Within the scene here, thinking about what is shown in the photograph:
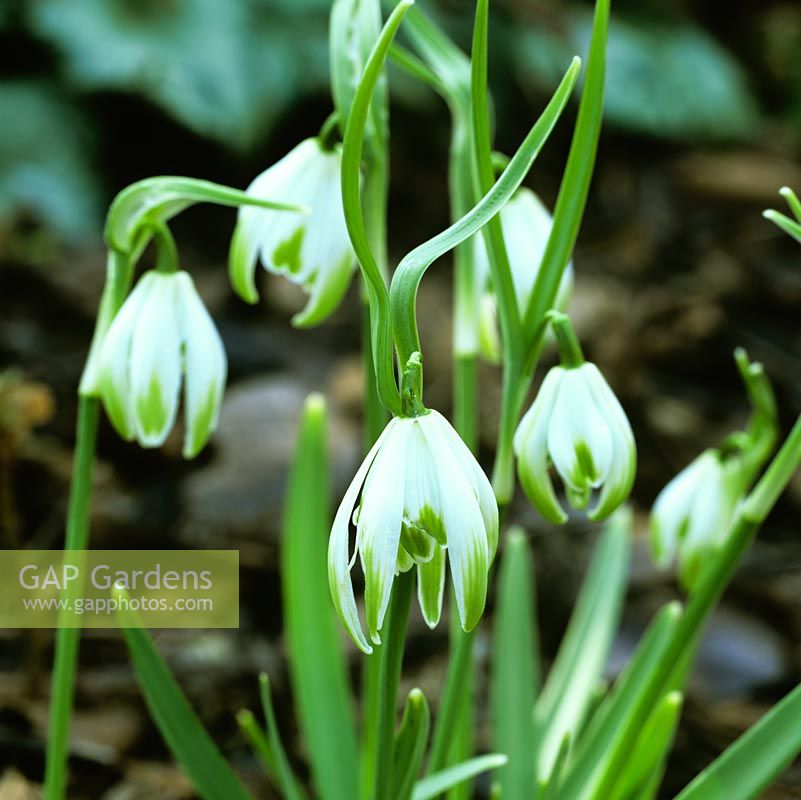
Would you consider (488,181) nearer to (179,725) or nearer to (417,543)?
(417,543)

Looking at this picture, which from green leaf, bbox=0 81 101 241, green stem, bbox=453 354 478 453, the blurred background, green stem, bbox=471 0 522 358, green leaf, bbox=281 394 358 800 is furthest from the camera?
green leaf, bbox=0 81 101 241

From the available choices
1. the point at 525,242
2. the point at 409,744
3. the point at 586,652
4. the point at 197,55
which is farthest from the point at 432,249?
the point at 197,55

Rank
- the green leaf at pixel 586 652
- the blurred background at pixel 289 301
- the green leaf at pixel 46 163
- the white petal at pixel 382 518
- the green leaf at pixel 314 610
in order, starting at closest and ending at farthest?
the white petal at pixel 382 518 < the green leaf at pixel 314 610 < the green leaf at pixel 586 652 < the blurred background at pixel 289 301 < the green leaf at pixel 46 163

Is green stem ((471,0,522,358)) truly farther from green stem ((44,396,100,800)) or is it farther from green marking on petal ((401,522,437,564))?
green stem ((44,396,100,800))

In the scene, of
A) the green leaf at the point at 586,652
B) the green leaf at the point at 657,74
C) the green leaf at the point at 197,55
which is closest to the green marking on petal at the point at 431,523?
the green leaf at the point at 586,652

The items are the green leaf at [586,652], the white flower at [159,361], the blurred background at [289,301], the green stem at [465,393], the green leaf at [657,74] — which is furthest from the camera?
the green leaf at [657,74]

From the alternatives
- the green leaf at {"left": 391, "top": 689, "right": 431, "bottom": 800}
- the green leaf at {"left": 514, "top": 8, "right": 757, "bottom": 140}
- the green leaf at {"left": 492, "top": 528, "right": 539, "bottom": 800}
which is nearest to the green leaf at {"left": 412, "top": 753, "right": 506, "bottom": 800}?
the green leaf at {"left": 391, "top": 689, "right": 431, "bottom": 800}

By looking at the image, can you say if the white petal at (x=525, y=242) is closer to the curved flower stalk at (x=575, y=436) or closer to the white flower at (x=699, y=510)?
the curved flower stalk at (x=575, y=436)

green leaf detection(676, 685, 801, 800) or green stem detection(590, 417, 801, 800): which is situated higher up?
green stem detection(590, 417, 801, 800)
